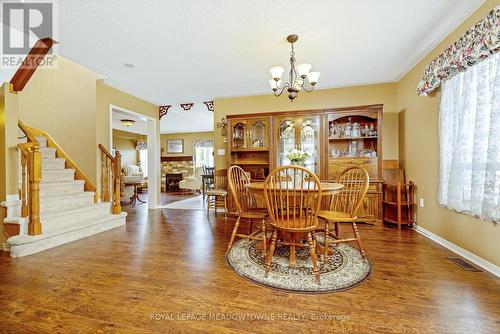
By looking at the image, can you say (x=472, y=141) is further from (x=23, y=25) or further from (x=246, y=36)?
(x=23, y=25)

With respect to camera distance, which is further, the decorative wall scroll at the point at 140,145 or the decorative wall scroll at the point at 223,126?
the decorative wall scroll at the point at 140,145

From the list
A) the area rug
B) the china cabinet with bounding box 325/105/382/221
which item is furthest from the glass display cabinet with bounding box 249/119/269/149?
the area rug

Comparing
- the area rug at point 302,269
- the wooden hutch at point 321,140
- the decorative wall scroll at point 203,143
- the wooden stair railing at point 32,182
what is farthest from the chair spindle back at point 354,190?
the decorative wall scroll at point 203,143

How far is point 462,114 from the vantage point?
2.22m

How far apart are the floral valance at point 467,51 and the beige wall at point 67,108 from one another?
183 inches

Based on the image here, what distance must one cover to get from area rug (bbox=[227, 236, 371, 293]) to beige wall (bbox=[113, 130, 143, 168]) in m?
8.51

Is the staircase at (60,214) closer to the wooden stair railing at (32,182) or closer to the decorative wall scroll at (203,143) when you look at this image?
the wooden stair railing at (32,182)

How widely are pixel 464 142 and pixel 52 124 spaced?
18.2 feet

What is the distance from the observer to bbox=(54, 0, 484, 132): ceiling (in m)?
2.09

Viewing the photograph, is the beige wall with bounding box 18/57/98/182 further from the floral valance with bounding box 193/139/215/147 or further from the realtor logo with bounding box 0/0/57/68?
the floral valance with bounding box 193/139/215/147

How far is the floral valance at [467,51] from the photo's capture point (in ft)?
5.72

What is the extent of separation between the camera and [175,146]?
9602 mm

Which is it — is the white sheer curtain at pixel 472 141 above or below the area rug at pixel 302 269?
above

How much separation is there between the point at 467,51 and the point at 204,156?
27.5 ft
